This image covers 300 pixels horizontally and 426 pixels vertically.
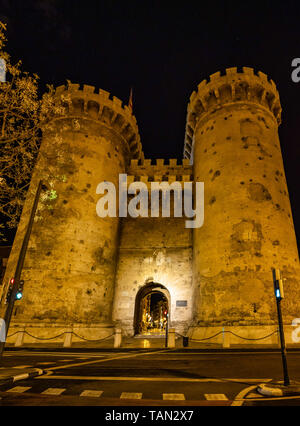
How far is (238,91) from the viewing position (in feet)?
62.2

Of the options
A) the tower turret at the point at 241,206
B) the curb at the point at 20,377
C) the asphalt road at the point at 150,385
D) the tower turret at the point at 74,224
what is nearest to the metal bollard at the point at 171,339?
the tower turret at the point at 241,206

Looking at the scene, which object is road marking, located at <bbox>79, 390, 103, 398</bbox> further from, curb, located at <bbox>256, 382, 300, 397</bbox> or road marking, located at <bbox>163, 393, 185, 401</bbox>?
curb, located at <bbox>256, 382, 300, 397</bbox>

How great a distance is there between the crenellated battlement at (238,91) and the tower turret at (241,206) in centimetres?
6

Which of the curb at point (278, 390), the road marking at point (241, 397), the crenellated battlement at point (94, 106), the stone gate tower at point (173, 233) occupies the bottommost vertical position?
the road marking at point (241, 397)

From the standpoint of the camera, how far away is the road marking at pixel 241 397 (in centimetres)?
378

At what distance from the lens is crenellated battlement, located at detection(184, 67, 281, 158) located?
18812 millimetres

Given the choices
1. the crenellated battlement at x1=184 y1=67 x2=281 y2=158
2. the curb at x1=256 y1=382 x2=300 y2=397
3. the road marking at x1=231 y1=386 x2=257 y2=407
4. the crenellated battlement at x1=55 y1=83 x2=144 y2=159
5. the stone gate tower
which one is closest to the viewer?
the road marking at x1=231 y1=386 x2=257 y2=407

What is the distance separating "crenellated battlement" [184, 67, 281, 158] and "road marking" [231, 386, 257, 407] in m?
A: 18.3

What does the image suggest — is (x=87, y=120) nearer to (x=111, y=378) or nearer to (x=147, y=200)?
(x=147, y=200)

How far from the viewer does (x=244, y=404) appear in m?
3.77

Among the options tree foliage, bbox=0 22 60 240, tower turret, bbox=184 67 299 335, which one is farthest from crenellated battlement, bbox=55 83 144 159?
tree foliage, bbox=0 22 60 240

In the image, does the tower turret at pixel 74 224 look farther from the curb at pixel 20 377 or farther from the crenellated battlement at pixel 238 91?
the curb at pixel 20 377

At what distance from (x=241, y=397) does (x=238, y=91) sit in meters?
19.3

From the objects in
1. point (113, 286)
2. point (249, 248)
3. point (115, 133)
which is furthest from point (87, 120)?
point (249, 248)
